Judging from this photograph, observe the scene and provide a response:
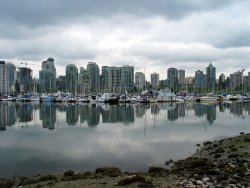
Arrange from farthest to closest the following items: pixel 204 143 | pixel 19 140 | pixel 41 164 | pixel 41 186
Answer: pixel 19 140 → pixel 204 143 → pixel 41 164 → pixel 41 186

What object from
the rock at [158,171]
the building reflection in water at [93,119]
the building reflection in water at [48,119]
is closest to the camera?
the rock at [158,171]

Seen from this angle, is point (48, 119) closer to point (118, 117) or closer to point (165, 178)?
point (118, 117)

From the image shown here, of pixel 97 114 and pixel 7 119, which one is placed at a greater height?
pixel 97 114

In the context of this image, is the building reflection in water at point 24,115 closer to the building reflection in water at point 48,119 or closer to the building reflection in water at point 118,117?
the building reflection in water at point 48,119

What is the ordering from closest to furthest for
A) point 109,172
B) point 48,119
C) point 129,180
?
point 129,180 < point 109,172 < point 48,119

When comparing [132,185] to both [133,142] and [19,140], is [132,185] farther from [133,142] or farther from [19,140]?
[19,140]

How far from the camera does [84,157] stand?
4138 cm

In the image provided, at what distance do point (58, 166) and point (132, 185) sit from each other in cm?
1497

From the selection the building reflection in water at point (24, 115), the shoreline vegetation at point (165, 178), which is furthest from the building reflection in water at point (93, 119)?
the shoreline vegetation at point (165, 178)

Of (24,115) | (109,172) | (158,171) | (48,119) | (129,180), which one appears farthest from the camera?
(24,115)

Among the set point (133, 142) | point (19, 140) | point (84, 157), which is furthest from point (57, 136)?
point (84, 157)

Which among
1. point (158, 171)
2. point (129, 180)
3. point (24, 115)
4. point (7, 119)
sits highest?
point (129, 180)

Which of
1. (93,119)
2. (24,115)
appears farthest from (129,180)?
(24,115)

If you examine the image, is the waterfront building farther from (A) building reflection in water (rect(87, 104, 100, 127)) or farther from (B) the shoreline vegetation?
(B) the shoreline vegetation
